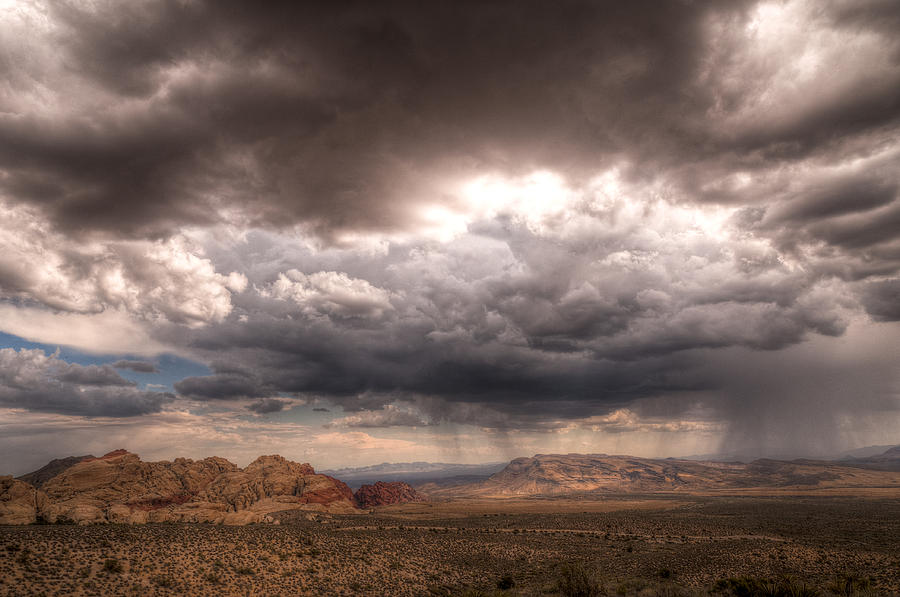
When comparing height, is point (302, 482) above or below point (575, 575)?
below

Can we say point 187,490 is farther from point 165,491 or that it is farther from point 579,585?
point 579,585

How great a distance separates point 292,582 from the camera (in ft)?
116

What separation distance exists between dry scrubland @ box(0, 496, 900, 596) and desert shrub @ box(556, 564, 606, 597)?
Result: 0.50 ft

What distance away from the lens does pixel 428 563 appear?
154ft

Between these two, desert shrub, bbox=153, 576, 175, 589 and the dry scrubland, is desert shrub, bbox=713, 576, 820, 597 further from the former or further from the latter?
desert shrub, bbox=153, 576, 175, 589

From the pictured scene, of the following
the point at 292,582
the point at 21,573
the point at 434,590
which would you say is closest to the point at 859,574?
the point at 434,590

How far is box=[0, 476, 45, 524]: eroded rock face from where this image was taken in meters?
50.1

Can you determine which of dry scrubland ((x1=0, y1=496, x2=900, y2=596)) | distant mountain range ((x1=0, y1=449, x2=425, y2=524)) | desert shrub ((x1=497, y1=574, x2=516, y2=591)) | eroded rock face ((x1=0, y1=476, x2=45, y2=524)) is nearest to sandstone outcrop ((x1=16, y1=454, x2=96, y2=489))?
distant mountain range ((x1=0, y1=449, x2=425, y2=524))

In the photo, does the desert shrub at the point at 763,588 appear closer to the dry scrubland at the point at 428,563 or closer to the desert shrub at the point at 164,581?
the dry scrubland at the point at 428,563

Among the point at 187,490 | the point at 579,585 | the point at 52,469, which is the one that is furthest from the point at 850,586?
the point at 52,469

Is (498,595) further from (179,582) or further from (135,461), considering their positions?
(135,461)

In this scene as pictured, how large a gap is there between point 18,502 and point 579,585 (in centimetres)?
7351

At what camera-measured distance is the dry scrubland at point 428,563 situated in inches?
1200

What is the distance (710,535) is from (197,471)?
152m
